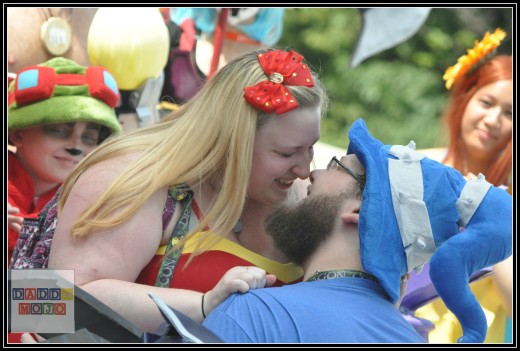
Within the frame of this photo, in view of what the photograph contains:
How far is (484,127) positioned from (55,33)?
200 cm

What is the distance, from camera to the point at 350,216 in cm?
210

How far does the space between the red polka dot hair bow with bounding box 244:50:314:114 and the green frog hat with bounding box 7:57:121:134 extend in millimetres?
996

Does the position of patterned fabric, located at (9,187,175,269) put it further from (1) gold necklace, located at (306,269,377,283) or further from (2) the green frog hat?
(2) the green frog hat

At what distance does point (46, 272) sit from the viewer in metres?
2.04

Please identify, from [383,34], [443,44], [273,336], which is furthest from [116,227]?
[443,44]

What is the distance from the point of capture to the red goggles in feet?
10.2

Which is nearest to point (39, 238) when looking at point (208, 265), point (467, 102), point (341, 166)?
point (208, 265)

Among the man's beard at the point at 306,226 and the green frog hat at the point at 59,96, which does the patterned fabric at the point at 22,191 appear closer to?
the green frog hat at the point at 59,96

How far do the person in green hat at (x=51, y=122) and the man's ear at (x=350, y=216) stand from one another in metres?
1.36

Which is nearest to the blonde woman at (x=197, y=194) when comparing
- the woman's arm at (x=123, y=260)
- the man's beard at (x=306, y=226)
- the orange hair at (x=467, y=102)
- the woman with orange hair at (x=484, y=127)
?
the woman's arm at (x=123, y=260)

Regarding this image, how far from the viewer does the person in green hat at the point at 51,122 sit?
10.3ft
